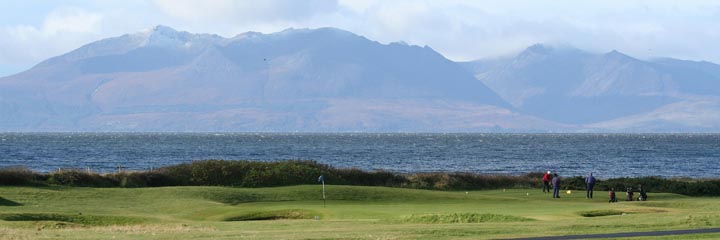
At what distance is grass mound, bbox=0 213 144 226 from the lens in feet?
135

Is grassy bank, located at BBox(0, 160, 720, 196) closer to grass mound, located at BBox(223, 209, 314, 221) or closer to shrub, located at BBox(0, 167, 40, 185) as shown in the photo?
shrub, located at BBox(0, 167, 40, 185)

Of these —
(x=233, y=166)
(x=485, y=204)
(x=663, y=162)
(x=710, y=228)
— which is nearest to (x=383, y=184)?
(x=233, y=166)

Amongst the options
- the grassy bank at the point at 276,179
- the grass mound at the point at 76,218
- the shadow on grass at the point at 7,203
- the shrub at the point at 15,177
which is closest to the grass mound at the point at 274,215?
the grass mound at the point at 76,218

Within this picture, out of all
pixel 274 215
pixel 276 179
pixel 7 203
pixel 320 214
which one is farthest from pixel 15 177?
pixel 320 214

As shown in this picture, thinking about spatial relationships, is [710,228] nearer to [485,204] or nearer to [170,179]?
[485,204]

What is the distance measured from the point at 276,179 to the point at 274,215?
18398 millimetres

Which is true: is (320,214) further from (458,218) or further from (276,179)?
(276,179)

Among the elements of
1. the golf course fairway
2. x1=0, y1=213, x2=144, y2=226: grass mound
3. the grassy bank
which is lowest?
x1=0, y1=213, x2=144, y2=226: grass mound

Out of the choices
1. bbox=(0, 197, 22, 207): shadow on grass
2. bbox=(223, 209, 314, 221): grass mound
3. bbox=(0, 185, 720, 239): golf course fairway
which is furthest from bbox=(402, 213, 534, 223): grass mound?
bbox=(0, 197, 22, 207): shadow on grass

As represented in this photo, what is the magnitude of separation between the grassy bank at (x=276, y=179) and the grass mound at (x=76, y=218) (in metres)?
17.1

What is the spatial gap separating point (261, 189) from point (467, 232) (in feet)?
95.7

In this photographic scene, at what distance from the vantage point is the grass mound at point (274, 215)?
45438mm

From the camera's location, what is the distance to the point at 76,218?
138ft

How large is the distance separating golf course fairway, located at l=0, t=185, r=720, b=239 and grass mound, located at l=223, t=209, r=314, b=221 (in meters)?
0.05
